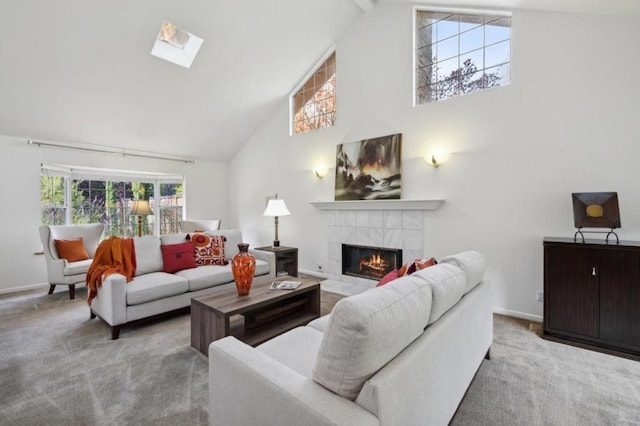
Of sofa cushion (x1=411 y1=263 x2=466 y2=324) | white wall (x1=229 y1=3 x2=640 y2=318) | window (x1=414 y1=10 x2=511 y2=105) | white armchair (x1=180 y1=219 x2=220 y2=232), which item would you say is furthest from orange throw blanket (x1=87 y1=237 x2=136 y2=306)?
window (x1=414 y1=10 x2=511 y2=105)

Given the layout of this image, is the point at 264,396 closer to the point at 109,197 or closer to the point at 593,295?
the point at 593,295

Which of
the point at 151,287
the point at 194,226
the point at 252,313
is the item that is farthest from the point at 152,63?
the point at 252,313

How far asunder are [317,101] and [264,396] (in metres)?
4.76

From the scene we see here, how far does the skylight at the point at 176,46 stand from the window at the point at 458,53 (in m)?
2.97

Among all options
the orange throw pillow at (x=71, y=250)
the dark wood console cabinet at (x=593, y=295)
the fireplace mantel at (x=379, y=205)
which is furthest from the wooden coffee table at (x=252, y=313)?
the orange throw pillow at (x=71, y=250)

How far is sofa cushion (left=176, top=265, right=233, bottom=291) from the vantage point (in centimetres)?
329

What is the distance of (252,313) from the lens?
2676 millimetres

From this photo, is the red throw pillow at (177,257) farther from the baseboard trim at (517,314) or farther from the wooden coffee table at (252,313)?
the baseboard trim at (517,314)

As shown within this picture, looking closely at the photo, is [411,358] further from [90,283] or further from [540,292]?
[90,283]

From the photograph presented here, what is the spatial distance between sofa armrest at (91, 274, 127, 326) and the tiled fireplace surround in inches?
98.2

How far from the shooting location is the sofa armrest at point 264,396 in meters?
0.93

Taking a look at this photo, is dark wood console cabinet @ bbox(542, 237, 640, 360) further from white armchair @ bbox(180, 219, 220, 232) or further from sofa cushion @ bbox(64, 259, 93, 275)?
sofa cushion @ bbox(64, 259, 93, 275)

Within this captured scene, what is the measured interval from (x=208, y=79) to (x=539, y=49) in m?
4.21

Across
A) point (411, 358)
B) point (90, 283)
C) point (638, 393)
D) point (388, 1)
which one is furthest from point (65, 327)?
point (388, 1)
